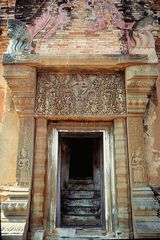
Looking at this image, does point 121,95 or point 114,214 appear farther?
point 121,95

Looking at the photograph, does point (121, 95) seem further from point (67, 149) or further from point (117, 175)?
point (67, 149)

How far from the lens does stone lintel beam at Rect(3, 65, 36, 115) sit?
438cm

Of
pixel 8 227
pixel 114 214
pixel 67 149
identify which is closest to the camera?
pixel 8 227

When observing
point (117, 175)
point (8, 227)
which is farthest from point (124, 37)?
point (8, 227)

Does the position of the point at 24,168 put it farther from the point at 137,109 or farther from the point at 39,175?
the point at 137,109

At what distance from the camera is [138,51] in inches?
178

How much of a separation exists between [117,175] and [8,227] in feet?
5.86

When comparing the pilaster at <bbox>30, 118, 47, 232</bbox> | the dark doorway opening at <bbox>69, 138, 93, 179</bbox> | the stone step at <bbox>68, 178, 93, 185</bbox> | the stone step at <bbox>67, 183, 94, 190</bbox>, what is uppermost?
the pilaster at <bbox>30, 118, 47, 232</bbox>

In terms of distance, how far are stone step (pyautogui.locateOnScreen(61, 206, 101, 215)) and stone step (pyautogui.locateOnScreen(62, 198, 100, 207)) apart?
0.26 feet

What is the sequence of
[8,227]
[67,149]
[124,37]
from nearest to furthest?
[8,227] → [124,37] → [67,149]

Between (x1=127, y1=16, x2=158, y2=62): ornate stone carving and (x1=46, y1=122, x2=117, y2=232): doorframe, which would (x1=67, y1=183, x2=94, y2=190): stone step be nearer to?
(x1=46, y1=122, x2=117, y2=232): doorframe

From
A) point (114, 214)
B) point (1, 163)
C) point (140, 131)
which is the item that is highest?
point (140, 131)

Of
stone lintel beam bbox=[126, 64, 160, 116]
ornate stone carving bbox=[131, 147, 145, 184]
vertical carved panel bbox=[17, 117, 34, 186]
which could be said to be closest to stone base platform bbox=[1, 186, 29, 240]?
vertical carved panel bbox=[17, 117, 34, 186]

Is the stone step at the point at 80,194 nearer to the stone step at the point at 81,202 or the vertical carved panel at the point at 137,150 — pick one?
the stone step at the point at 81,202
